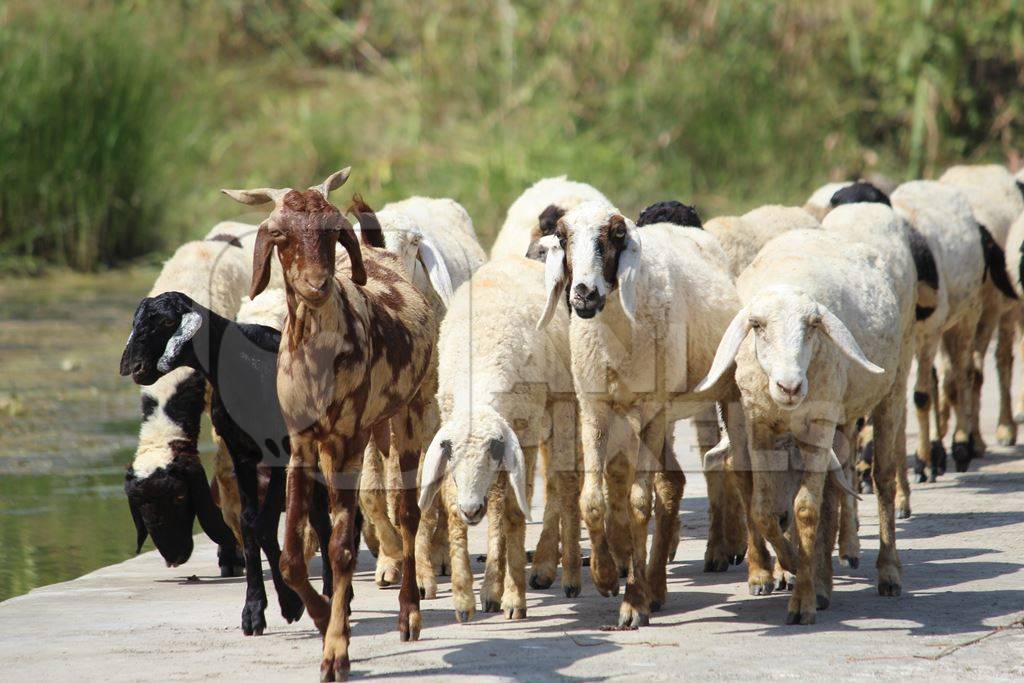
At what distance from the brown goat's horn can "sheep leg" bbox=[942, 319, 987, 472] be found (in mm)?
4372

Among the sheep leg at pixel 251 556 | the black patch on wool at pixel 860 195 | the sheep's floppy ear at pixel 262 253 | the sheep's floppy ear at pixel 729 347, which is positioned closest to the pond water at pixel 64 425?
the sheep leg at pixel 251 556

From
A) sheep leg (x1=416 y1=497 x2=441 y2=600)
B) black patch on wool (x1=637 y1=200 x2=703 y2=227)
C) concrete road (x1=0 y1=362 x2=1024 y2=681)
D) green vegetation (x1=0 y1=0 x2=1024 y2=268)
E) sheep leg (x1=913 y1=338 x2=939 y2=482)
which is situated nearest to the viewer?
concrete road (x1=0 y1=362 x2=1024 y2=681)

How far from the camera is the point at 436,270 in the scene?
26.1 feet

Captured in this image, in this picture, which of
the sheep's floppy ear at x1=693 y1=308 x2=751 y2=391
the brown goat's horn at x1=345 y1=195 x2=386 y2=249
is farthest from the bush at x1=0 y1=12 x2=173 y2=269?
the sheep's floppy ear at x1=693 y1=308 x2=751 y2=391

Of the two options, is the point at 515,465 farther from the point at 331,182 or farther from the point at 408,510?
the point at 331,182

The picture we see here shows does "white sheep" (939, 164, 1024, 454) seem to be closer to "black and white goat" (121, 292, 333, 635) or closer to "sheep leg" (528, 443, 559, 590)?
"sheep leg" (528, 443, 559, 590)

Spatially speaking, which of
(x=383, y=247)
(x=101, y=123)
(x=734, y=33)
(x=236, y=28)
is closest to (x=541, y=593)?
(x=383, y=247)

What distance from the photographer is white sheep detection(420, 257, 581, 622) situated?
6.38 metres

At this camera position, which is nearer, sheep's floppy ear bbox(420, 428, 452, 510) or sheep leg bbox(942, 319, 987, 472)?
sheep's floppy ear bbox(420, 428, 452, 510)

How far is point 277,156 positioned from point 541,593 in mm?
13306

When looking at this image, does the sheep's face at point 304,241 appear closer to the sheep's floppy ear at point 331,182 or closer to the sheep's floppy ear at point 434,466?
the sheep's floppy ear at point 331,182

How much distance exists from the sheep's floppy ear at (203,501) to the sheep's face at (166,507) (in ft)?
0.07

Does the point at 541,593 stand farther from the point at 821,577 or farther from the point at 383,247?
the point at 383,247

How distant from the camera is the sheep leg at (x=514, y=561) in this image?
6.68 metres
